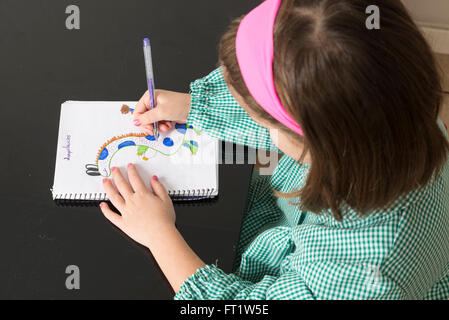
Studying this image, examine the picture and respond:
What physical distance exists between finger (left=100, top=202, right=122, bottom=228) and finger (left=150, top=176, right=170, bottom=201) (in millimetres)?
69

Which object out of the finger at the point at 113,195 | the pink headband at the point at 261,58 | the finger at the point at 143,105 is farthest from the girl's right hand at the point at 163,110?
the pink headband at the point at 261,58

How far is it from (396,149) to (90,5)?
675mm

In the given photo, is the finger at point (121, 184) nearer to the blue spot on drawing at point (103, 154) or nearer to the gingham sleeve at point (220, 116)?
the blue spot on drawing at point (103, 154)

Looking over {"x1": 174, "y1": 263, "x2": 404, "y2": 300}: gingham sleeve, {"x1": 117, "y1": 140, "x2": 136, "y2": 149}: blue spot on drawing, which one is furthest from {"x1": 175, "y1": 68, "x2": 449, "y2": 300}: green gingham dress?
{"x1": 117, "y1": 140, "x2": 136, "y2": 149}: blue spot on drawing

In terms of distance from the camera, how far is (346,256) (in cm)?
62

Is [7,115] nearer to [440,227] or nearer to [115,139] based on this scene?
[115,139]

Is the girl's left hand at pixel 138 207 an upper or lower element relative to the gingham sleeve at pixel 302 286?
upper

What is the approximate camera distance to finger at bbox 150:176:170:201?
2.40ft

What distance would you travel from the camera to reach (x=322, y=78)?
492mm

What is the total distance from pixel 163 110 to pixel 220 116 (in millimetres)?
106

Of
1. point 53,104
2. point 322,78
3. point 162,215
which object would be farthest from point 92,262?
point 322,78

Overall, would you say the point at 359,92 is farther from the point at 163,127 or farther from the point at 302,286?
the point at 163,127

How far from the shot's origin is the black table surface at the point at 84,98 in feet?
2.23

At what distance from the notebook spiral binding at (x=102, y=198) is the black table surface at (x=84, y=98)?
0.01 metres
